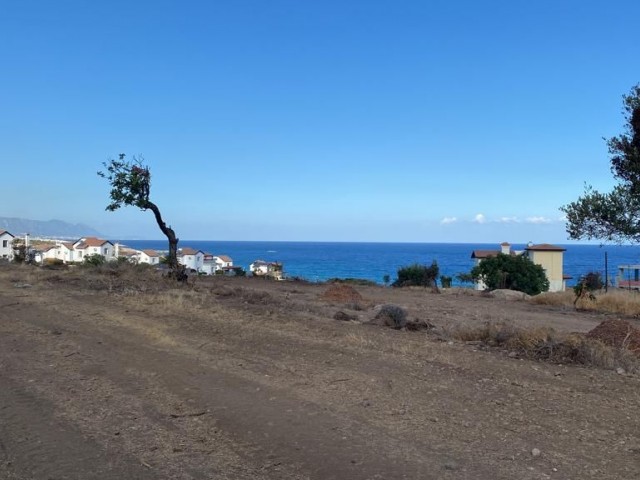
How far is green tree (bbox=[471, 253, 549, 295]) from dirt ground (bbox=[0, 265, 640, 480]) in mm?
27184

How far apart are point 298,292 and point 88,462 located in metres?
17.6

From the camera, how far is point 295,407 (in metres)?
5.98

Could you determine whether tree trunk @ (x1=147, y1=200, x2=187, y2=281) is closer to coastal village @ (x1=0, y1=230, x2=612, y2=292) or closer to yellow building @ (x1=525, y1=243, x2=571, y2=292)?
coastal village @ (x1=0, y1=230, x2=612, y2=292)

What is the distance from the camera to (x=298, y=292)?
2219 centimetres

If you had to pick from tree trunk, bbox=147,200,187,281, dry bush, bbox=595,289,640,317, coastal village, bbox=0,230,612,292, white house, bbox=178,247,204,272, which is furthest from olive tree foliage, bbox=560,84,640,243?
white house, bbox=178,247,204,272

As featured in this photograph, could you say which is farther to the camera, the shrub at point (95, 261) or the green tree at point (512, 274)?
the green tree at point (512, 274)

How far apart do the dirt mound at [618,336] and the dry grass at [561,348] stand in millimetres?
334

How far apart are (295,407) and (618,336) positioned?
608 cm

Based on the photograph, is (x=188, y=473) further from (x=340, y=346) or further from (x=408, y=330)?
(x=408, y=330)

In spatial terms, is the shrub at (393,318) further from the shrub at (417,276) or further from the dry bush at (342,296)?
the shrub at (417,276)

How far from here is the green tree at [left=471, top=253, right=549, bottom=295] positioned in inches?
1416

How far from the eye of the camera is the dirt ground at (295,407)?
14.9ft

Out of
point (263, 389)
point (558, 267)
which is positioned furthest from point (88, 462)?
point (558, 267)

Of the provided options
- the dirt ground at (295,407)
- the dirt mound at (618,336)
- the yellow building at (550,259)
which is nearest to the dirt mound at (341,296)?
the dirt ground at (295,407)
